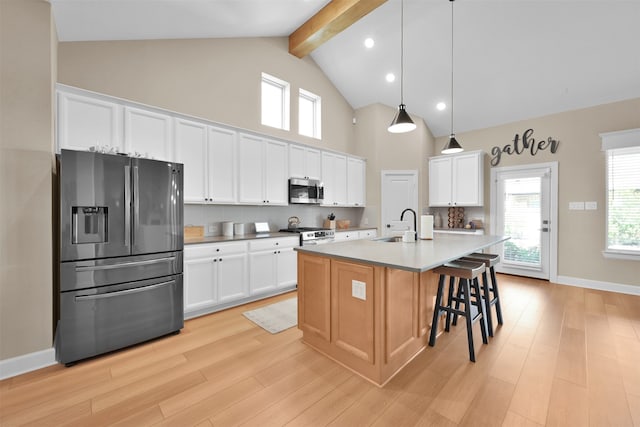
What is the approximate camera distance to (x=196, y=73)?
374cm

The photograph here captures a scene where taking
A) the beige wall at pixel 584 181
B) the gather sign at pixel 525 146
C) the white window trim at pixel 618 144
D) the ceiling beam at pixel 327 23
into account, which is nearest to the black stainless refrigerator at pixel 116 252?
the ceiling beam at pixel 327 23

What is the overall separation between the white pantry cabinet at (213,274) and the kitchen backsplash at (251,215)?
698mm

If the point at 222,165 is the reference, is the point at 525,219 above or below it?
below

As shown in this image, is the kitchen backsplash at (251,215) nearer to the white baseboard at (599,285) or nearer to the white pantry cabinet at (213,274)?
the white pantry cabinet at (213,274)

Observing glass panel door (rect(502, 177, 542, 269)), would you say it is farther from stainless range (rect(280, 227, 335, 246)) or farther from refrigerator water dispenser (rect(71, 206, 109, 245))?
refrigerator water dispenser (rect(71, 206, 109, 245))

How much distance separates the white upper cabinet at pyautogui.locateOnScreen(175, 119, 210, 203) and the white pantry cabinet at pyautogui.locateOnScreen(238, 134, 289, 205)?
0.50 meters

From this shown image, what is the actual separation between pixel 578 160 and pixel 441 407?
500cm

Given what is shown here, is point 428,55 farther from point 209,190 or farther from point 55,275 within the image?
point 55,275

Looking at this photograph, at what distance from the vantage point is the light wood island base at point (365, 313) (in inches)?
76.3

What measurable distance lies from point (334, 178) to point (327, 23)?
8.16 feet

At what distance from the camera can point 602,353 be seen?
2.36 meters

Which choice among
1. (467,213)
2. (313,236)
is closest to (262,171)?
(313,236)

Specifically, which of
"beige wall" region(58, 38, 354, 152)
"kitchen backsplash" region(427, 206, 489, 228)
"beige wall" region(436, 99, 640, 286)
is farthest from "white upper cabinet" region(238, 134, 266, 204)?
"beige wall" region(436, 99, 640, 286)

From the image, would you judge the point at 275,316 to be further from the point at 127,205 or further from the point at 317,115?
the point at 317,115
